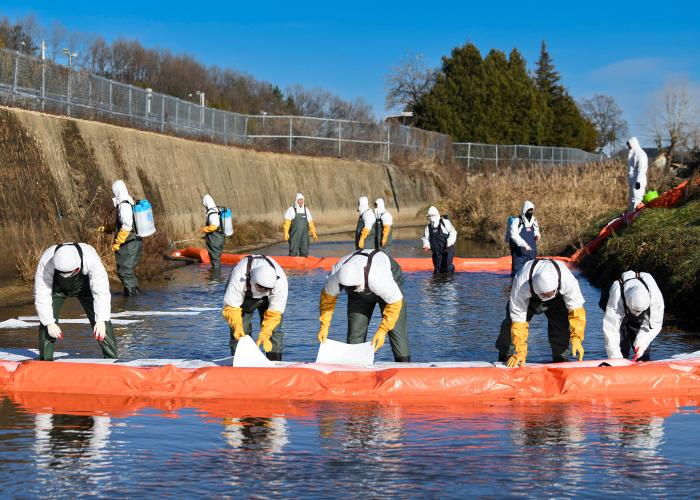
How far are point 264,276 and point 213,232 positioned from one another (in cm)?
1330

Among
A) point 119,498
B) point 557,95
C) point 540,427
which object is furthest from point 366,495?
point 557,95

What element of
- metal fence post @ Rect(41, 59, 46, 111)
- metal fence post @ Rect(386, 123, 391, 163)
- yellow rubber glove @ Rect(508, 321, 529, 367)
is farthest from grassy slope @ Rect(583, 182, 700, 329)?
metal fence post @ Rect(386, 123, 391, 163)

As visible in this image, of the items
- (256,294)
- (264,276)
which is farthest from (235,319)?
(264,276)

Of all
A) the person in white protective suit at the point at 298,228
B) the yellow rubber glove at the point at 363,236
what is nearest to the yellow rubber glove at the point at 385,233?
the yellow rubber glove at the point at 363,236

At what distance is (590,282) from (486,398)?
12760 mm

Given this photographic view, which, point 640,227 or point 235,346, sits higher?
point 640,227

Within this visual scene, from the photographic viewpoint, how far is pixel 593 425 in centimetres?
949

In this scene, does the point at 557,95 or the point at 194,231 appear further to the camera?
the point at 557,95

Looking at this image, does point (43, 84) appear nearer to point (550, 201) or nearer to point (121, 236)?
point (121, 236)

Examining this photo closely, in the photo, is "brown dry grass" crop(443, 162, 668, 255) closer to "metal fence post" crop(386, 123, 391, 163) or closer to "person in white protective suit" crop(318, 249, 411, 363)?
"metal fence post" crop(386, 123, 391, 163)

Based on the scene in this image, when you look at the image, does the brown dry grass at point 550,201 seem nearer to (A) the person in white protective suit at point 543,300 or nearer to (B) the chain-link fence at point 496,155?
(B) the chain-link fence at point 496,155

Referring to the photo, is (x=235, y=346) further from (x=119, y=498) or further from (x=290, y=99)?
(x=290, y=99)

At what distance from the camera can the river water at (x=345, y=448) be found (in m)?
7.58

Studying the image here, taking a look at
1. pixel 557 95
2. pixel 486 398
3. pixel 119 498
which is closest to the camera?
pixel 119 498
